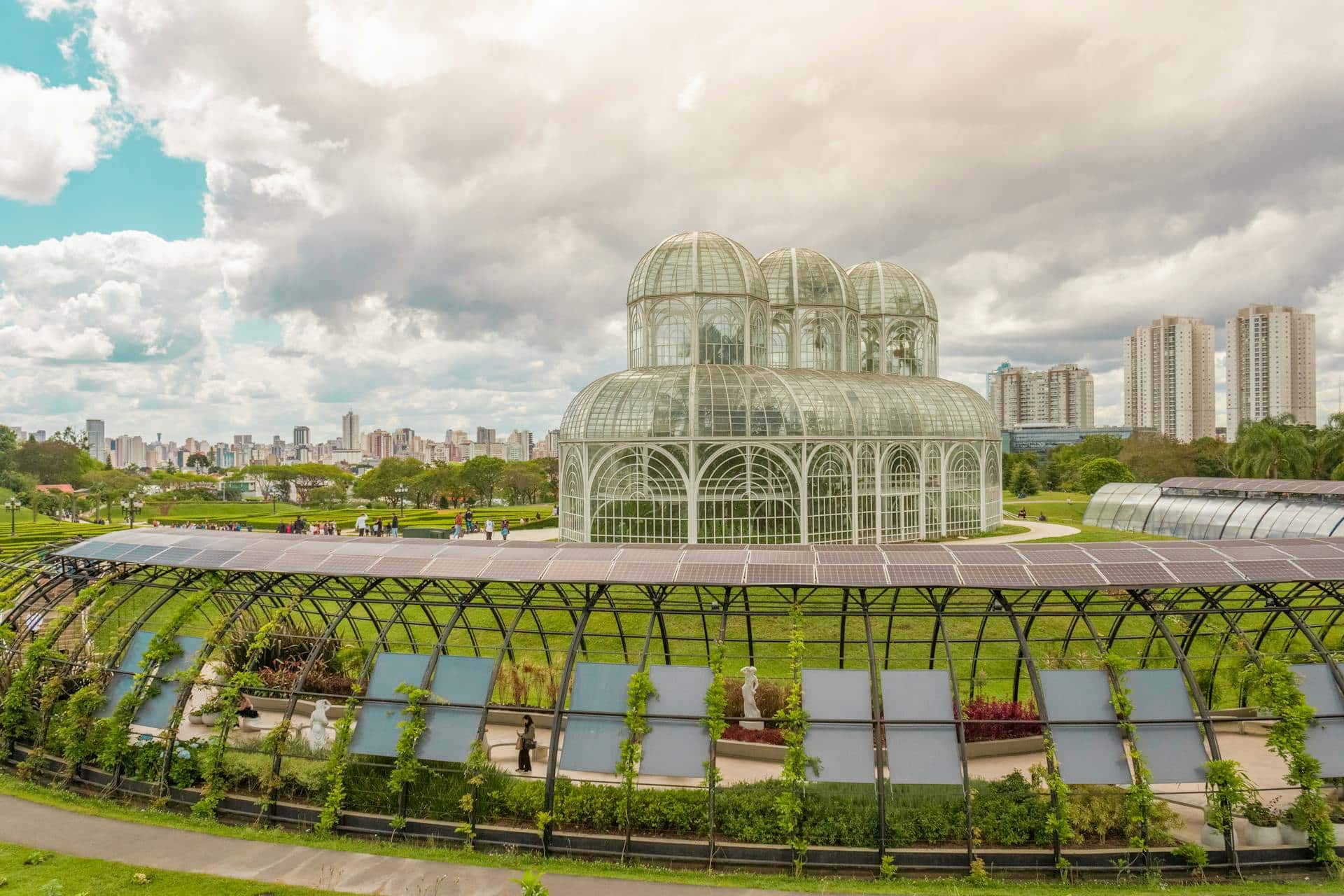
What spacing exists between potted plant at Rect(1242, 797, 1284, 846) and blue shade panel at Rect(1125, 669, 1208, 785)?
0.96 m

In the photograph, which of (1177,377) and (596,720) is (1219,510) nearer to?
(596,720)

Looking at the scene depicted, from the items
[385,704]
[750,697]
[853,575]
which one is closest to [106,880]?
[385,704]

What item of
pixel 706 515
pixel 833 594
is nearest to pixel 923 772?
pixel 833 594

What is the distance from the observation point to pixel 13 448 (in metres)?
111

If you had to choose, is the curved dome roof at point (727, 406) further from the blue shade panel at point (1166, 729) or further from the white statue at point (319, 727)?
the blue shade panel at point (1166, 729)

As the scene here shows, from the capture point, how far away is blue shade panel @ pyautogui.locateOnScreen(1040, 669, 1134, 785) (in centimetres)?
1349

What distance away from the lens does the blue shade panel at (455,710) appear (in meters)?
14.8

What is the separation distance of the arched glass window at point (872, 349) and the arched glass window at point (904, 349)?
768 millimetres

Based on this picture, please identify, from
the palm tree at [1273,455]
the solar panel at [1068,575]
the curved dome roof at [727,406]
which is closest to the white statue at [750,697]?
the solar panel at [1068,575]

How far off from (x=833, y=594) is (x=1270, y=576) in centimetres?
2077

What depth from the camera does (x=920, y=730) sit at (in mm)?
13906

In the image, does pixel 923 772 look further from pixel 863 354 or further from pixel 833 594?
pixel 863 354

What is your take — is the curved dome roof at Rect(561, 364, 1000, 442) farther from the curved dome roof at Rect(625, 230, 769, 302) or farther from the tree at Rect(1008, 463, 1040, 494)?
the tree at Rect(1008, 463, 1040, 494)

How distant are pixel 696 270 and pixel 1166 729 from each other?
122 ft
